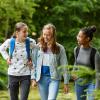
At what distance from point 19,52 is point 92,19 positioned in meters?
21.1

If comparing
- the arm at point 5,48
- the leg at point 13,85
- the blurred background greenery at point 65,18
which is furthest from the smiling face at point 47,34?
the blurred background greenery at point 65,18

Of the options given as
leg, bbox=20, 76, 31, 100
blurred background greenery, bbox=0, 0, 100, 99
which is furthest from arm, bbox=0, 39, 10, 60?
blurred background greenery, bbox=0, 0, 100, 99

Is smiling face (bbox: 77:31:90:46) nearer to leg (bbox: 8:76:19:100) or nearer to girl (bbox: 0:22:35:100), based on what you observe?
girl (bbox: 0:22:35:100)

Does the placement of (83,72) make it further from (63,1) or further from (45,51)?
(63,1)

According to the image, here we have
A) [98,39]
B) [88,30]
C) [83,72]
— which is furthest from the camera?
[98,39]

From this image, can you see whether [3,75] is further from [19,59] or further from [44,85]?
[44,85]

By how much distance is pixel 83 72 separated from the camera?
326cm

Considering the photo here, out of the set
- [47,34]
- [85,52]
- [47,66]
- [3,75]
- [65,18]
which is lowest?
[3,75]

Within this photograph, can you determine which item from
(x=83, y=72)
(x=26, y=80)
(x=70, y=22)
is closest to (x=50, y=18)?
(x=70, y=22)

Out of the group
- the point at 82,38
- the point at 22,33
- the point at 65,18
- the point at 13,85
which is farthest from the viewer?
the point at 65,18

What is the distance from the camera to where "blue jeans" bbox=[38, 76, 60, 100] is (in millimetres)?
6910

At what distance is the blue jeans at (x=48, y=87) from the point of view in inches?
272

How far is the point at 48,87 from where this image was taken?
698 centimetres

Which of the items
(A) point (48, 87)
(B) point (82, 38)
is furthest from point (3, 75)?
(B) point (82, 38)
